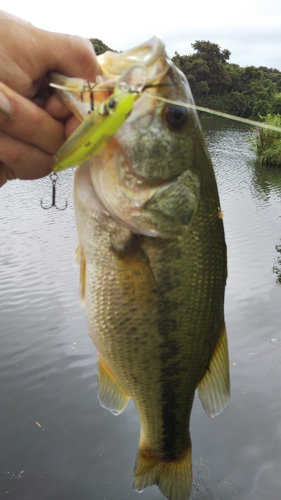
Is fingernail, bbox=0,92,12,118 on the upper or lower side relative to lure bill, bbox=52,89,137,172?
upper

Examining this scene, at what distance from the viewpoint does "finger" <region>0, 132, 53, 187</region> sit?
5.97ft

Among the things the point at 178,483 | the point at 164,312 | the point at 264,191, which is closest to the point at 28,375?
the point at 178,483

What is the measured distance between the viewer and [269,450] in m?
4.61

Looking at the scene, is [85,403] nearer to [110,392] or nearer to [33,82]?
[110,392]

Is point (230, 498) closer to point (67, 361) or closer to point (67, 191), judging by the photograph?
A: point (67, 361)

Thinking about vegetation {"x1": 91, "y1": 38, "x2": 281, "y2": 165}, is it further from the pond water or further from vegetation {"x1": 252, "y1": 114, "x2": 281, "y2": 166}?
the pond water

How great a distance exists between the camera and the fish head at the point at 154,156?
5.25ft

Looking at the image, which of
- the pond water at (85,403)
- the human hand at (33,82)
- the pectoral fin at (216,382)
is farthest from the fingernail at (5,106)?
the pond water at (85,403)

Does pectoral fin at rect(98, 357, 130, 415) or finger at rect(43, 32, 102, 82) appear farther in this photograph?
pectoral fin at rect(98, 357, 130, 415)

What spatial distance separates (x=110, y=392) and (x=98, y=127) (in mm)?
1371

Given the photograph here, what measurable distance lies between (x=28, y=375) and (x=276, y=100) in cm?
6423

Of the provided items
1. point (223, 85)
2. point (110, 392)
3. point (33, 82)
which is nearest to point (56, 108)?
point (33, 82)

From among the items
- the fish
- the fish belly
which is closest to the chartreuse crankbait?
the fish

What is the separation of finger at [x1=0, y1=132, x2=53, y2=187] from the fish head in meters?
0.35
